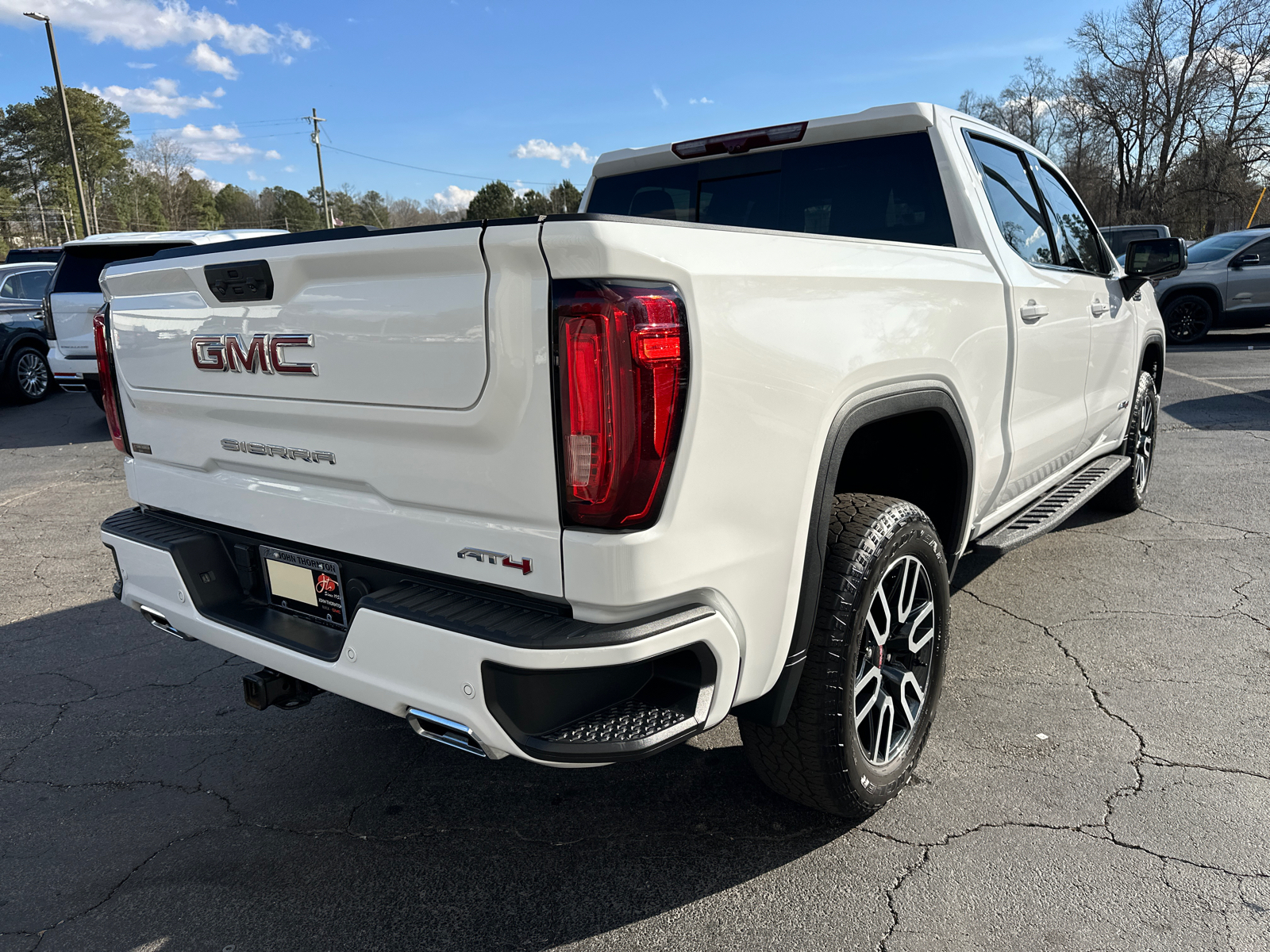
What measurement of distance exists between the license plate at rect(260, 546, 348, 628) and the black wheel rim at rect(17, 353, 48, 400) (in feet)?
39.1

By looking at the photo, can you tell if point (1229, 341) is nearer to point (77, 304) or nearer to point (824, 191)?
point (824, 191)

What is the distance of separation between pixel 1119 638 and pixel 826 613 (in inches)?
88.0

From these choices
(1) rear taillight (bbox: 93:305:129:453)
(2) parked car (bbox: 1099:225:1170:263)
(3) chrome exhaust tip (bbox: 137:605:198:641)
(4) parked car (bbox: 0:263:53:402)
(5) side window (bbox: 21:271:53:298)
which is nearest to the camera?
(3) chrome exhaust tip (bbox: 137:605:198:641)

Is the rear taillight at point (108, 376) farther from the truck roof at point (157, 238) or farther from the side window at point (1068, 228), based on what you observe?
the truck roof at point (157, 238)

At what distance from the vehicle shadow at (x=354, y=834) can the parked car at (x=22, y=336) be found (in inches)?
412

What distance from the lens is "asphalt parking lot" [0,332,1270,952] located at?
86.0 inches

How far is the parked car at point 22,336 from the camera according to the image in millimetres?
11609

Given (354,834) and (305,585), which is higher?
(305,585)

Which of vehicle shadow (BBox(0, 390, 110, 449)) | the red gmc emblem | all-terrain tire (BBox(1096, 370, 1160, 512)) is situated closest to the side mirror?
all-terrain tire (BBox(1096, 370, 1160, 512))

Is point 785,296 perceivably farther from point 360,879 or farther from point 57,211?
point 57,211

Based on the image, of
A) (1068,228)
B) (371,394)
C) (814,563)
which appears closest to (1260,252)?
(1068,228)

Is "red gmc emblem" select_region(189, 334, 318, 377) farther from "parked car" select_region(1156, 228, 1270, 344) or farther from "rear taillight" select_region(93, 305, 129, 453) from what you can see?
"parked car" select_region(1156, 228, 1270, 344)

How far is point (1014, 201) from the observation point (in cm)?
365

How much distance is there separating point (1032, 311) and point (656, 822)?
2.28 meters
